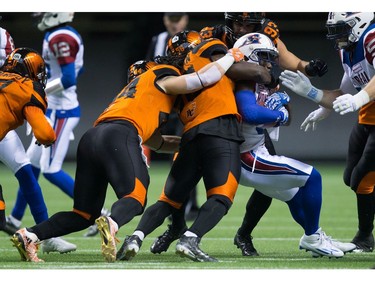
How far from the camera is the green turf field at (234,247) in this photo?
5648 mm

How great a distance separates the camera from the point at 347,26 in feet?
21.4

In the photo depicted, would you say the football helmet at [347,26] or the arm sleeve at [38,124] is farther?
the football helmet at [347,26]

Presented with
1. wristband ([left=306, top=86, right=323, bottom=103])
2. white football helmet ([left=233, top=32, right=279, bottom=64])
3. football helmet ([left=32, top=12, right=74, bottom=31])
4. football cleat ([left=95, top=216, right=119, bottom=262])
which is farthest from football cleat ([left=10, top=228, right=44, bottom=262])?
football helmet ([left=32, top=12, right=74, bottom=31])

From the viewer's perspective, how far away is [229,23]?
6602 millimetres

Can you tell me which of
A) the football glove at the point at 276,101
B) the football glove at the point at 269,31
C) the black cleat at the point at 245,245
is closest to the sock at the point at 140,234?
the black cleat at the point at 245,245

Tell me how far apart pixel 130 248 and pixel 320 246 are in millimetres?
1273

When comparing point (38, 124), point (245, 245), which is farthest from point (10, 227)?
point (245, 245)

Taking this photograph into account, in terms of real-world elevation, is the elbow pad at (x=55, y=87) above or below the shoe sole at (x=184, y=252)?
above

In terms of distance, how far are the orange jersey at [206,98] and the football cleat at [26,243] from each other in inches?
45.0

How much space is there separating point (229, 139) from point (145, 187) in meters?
0.59

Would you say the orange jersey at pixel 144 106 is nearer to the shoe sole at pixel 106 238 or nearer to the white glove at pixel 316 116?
the shoe sole at pixel 106 238

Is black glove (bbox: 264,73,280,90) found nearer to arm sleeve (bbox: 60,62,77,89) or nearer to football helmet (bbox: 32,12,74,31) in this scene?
arm sleeve (bbox: 60,62,77,89)

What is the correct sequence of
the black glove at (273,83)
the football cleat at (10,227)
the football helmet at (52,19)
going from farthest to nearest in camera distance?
the football helmet at (52,19), the football cleat at (10,227), the black glove at (273,83)

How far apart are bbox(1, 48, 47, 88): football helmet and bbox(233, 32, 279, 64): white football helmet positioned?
1302 millimetres
